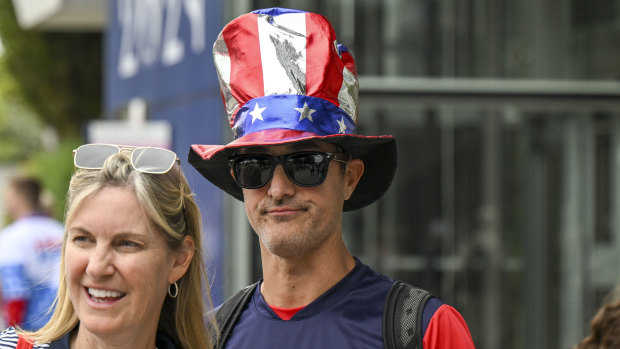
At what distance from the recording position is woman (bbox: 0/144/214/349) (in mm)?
2664

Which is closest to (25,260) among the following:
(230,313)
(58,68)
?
(230,313)

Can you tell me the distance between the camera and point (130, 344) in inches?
109

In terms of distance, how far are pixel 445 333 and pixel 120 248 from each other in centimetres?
94

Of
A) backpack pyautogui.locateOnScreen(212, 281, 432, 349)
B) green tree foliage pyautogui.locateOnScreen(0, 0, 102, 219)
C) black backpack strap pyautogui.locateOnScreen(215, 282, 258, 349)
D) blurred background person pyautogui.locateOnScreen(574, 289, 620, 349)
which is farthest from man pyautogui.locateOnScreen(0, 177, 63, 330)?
green tree foliage pyautogui.locateOnScreen(0, 0, 102, 219)

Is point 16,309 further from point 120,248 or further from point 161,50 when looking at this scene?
point 120,248

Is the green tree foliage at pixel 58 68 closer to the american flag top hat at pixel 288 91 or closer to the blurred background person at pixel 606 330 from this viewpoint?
the american flag top hat at pixel 288 91

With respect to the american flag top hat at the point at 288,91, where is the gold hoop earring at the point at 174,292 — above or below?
below

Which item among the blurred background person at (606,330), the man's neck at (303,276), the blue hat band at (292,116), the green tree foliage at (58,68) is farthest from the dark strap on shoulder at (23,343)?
the green tree foliage at (58,68)

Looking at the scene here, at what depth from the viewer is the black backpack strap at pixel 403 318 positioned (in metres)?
2.77

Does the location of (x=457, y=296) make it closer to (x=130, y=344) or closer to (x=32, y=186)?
(x=32, y=186)

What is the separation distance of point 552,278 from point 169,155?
242 inches

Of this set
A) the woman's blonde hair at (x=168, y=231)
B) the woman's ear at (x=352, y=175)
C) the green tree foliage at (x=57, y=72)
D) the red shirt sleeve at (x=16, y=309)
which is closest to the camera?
the woman's blonde hair at (x=168, y=231)

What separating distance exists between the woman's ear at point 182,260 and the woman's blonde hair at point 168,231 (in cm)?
3

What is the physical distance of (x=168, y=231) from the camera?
2.79 m
